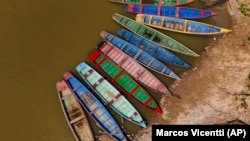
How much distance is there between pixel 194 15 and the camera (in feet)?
84.2

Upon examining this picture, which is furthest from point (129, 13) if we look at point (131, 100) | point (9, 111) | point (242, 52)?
point (9, 111)

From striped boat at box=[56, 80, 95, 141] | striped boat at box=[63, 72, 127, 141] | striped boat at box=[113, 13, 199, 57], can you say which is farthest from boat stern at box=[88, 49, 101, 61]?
striped boat at box=[113, 13, 199, 57]

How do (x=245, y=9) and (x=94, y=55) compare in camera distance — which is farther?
(x=94, y=55)

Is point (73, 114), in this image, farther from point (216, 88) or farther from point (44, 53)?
point (216, 88)

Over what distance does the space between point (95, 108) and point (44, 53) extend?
18.9 ft

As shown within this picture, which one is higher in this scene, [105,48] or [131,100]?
[105,48]

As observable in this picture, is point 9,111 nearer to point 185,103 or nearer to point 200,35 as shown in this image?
point 185,103

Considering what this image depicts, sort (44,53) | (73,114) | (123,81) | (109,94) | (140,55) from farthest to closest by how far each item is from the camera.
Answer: (44,53) → (140,55) → (123,81) → (109,94) → (73,114)

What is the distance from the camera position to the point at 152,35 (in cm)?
2562

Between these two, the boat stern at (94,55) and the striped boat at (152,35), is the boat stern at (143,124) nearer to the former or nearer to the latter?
the striped boat at (152,35)

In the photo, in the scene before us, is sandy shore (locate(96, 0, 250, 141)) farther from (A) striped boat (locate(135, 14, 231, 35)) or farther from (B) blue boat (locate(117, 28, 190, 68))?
(B) blue boat (locate(117, 28, 190, 68))

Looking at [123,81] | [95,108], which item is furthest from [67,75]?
[123,81]

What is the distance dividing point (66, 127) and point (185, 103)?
7.95m

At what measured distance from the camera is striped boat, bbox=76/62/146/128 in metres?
23.8
